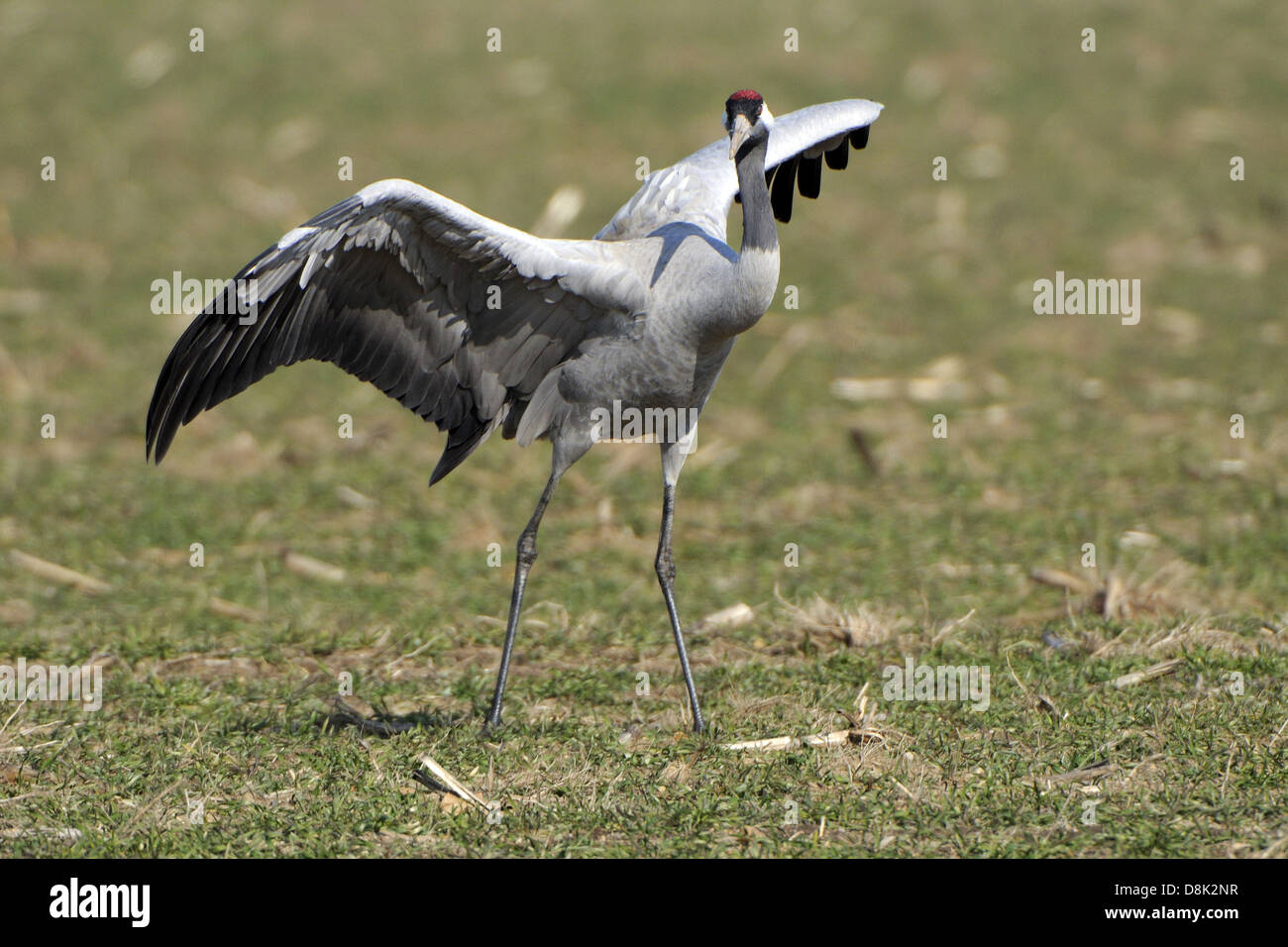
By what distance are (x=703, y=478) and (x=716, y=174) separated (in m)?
3.03

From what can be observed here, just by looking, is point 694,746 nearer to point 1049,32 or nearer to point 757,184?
point 757,184

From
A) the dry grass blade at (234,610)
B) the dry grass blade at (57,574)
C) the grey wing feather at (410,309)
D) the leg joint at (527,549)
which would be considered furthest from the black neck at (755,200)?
the dry grass blade at (57,574)

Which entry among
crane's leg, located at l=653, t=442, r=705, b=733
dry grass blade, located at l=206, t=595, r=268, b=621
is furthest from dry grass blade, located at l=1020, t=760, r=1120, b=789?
dry grass blade, located at l=206, t=595, r=268, b=621

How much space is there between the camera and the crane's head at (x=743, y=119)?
224 inches

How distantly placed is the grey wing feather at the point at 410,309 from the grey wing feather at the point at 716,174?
0.61 metres

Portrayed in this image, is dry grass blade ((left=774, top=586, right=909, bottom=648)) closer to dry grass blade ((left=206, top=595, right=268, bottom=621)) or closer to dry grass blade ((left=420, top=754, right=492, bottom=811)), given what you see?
dry grass blade ((left=420, top=754, right=492, bottom=811))

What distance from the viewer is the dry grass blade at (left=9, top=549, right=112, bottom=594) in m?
7.72

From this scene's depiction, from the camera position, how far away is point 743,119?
5.70 m

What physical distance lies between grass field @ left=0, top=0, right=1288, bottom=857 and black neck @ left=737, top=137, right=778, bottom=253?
1752 mm

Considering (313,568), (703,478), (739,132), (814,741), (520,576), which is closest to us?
(814,741)

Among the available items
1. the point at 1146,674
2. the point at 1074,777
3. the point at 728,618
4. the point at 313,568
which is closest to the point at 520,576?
the point at 728,618

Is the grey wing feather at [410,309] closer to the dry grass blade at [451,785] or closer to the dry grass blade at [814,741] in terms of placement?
the dry grass blade at [451,785]

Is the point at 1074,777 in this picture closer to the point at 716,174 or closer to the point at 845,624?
the point at 845,624

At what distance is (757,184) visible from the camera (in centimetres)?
577
